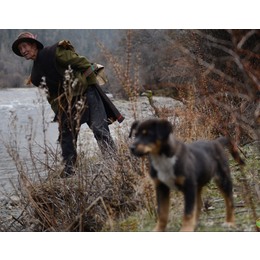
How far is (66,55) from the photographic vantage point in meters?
3.32

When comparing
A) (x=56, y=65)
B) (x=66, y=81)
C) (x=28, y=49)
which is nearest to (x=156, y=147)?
(x=66, y=81)

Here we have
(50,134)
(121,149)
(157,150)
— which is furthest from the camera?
(50,134)

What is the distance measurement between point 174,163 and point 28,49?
281cm

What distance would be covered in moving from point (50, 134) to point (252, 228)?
6175 mm

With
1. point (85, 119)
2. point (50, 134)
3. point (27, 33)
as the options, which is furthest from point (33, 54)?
point (50, 134)

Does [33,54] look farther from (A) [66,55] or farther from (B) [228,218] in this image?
(B) [228,218]

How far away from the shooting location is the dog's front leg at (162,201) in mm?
1405

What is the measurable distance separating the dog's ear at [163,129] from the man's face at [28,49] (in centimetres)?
269

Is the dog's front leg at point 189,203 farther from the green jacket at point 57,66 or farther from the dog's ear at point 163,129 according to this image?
the green jacket at point 57,66

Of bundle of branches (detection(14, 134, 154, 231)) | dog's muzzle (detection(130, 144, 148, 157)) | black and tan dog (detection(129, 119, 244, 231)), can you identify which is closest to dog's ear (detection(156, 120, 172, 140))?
black and tan dog (detection(129, 119, 244, 231))

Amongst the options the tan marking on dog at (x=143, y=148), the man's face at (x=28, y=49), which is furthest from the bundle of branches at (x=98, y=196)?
the man's face at (x=28, y=49)

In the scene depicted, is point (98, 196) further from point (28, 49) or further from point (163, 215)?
point (28, 49)

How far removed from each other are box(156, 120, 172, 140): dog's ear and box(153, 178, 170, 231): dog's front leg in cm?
27

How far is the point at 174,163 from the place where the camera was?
4.34 ft
